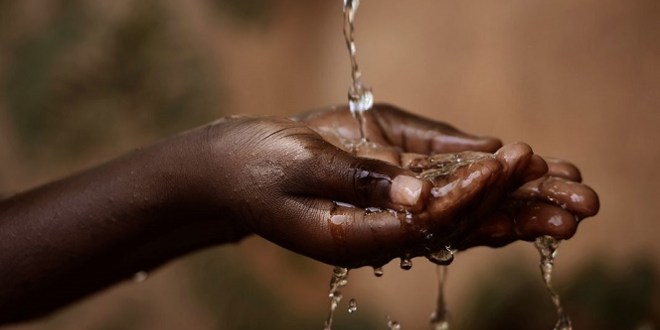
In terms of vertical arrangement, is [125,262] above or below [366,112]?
below

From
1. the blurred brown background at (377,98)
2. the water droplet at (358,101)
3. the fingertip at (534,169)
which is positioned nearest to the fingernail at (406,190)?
the fingertip at (534,169)

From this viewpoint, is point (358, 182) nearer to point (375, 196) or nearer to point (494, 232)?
point (375, 196)

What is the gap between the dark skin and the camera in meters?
1.19

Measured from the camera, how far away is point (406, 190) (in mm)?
1150

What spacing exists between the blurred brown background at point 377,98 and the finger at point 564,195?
5.53 feet

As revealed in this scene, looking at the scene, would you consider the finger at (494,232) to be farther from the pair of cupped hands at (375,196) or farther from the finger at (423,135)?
the finger at (423,135)

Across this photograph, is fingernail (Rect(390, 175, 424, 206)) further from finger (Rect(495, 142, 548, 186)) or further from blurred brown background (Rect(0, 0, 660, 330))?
blurred brown background (Rect(0, 0, 660, 330))

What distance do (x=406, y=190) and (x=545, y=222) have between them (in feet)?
1.31

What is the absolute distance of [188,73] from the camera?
3986 millimetres

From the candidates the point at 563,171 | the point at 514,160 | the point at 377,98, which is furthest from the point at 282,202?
the point at 377,98

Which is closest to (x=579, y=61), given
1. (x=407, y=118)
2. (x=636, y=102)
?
(x=636, y=102)

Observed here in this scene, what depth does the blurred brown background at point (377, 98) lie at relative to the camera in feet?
10.1

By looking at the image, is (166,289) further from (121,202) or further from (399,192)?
(399,192)

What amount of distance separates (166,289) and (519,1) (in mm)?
2133
